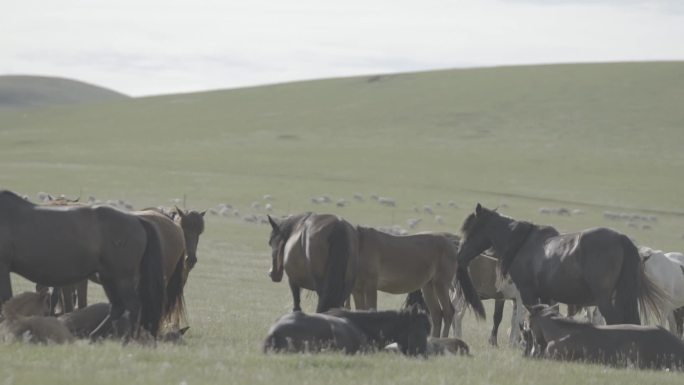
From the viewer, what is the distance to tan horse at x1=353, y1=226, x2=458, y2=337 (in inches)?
574

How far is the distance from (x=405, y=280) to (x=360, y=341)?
4096mm

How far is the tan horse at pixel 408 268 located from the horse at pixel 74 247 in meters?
4.21

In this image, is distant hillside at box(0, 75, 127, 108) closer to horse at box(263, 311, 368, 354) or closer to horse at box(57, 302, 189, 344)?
horse at box(57, 302, 189, 344)

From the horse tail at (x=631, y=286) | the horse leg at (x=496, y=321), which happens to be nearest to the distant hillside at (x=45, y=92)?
the horse leg at (x=496, y=321)

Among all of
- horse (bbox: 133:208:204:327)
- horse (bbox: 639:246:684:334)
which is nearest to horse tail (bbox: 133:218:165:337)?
horse (bbox: 133:208:204:327)

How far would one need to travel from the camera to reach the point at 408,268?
1498 centimetres

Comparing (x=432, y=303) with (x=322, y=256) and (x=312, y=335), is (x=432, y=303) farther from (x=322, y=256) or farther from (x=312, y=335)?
(x=312, y=335)

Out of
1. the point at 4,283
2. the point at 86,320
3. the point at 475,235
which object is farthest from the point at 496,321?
the point at 4,283

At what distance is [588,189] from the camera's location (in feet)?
203

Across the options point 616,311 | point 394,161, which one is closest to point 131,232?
point 616,311

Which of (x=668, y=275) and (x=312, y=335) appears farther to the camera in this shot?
(x=668, y=275)

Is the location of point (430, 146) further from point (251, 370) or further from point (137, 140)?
point (251, 370)

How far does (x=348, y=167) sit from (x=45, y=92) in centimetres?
12585

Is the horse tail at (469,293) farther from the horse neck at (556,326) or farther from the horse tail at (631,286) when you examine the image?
the horse neck at (556,326)
